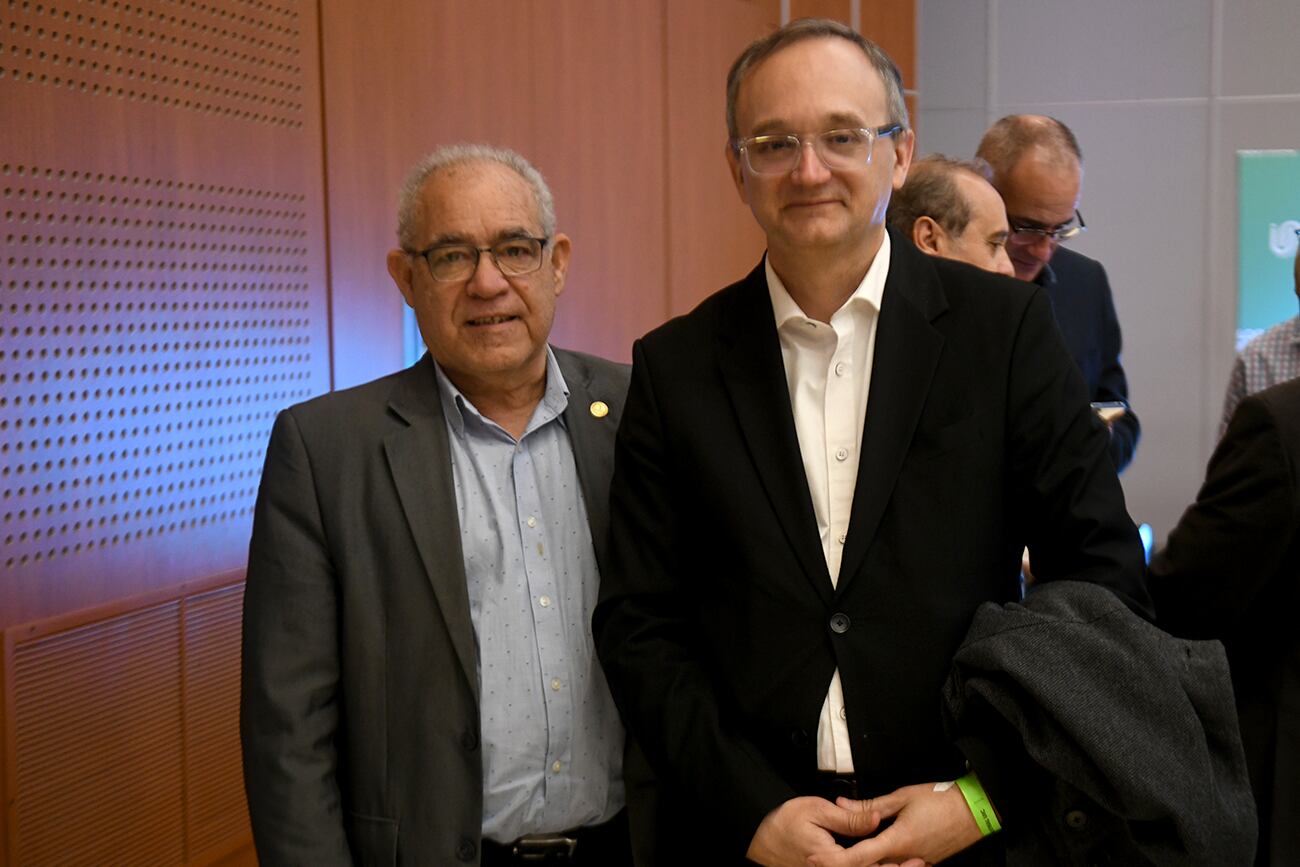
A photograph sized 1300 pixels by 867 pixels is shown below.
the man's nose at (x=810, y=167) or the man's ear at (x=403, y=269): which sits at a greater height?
the man's nose at (x=810, y=167)

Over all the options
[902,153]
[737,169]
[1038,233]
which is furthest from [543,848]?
[1038,233]

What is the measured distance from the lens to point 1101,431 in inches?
65.5

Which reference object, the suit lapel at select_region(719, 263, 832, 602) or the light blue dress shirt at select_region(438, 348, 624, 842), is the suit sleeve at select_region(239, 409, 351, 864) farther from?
the suit lapel at select_region(719, 263, 832, 602)

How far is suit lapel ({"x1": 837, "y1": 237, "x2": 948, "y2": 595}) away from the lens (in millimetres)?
1638

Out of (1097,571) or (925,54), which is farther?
(925,54)

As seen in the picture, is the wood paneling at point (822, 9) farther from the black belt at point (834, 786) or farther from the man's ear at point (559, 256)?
the black belt at point (834, 786)

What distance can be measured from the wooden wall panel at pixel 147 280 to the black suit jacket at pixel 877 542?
1.62m

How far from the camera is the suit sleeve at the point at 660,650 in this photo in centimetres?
165

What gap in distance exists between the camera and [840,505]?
66.5 inches

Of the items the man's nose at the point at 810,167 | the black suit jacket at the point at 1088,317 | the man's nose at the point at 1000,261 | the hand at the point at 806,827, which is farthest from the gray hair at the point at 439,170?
the black suit jacket at the point at 1088,317

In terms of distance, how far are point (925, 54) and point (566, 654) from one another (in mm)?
7322

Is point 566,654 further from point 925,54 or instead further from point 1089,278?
point 925,54

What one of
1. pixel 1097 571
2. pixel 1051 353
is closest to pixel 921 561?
pixel 1097 571

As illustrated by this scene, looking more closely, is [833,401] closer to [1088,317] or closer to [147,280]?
[147,280]
